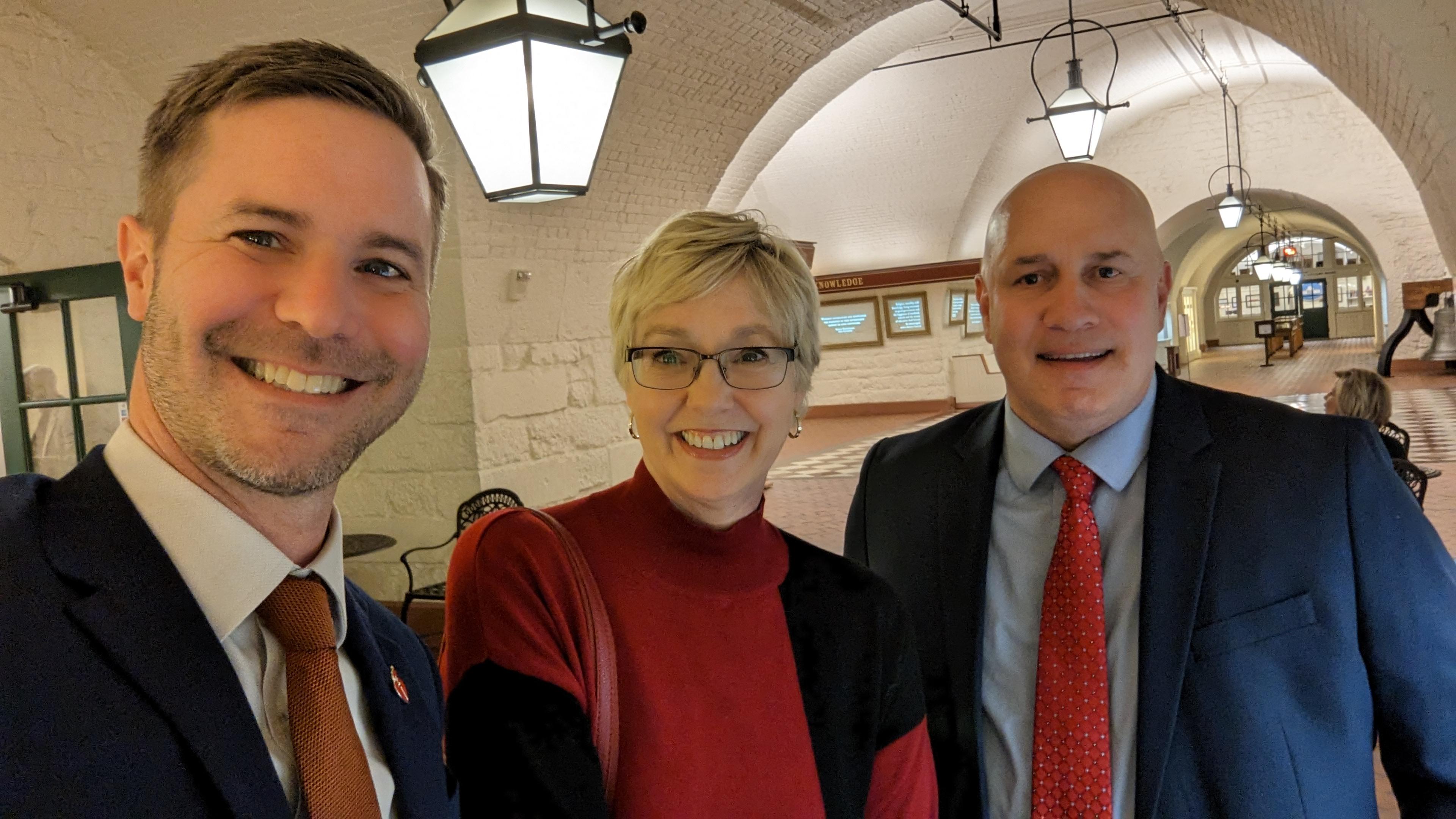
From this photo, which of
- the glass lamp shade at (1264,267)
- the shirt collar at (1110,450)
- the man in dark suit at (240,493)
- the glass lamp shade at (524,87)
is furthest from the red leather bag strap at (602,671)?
the glass lamp shade at (1264,267)

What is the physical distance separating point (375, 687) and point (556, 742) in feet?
0.72

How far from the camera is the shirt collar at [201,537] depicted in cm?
91

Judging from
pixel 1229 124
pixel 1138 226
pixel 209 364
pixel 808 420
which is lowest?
pixel 808 420

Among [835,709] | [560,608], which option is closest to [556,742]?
[560,608]

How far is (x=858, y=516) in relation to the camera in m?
1.91

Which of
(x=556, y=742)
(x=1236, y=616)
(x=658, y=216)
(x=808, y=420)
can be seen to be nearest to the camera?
(x=556, y=742)

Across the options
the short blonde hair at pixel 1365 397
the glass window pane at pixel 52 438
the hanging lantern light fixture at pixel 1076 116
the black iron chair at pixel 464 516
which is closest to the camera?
the glass window pane at pixel 52 438

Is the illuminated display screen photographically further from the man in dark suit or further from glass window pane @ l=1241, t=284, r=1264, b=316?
glass window pane @ l=1241, t=284, r=1264, b=316

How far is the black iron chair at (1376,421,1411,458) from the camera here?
14.3 feet

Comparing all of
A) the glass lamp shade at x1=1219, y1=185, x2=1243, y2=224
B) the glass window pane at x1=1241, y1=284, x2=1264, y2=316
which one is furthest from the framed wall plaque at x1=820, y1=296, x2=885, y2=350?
the glass window pane at x1=1241, y1=284, x2=1264, y2=316

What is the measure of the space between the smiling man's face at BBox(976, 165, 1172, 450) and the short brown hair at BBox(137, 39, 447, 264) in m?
1.09

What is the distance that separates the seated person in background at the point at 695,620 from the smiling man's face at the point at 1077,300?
413 millimetres

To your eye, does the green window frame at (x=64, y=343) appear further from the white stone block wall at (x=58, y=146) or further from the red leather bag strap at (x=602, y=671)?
the red leather bag strap at (x=602, y=671)

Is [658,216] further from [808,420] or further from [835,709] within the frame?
[808,420]
